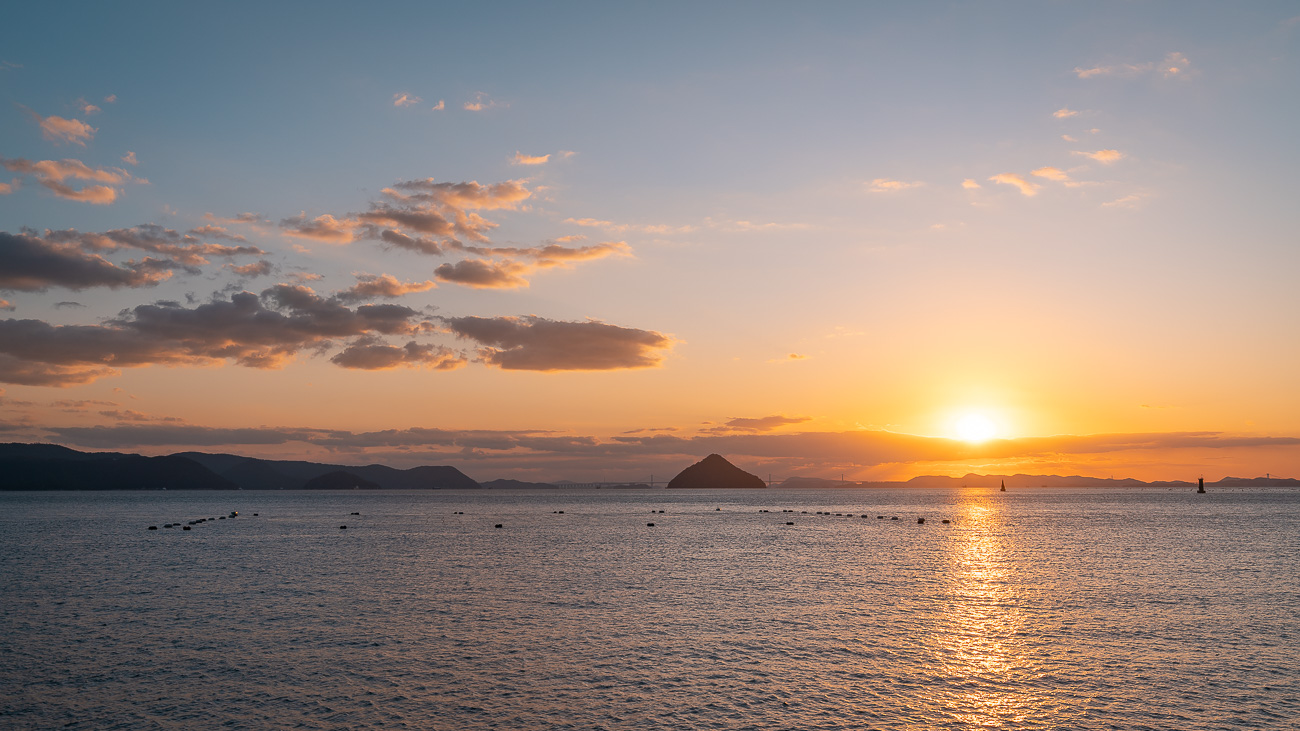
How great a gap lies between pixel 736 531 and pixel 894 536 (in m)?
25.6

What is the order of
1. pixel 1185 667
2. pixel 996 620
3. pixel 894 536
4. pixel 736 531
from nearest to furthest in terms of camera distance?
1. pixel 1185 667
2. pixel 996 620
3. pixel 894 536
4. pixel 736 531

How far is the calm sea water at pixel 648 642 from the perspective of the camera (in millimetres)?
29922

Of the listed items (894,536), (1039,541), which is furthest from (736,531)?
(1039,541)

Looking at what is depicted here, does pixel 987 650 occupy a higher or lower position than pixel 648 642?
higher

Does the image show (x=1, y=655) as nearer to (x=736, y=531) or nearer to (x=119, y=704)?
(x=119, y=704)

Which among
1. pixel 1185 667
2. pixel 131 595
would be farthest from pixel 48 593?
pixel 1185 667

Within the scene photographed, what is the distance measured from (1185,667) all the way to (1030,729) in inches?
526

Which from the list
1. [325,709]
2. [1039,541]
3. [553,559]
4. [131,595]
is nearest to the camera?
[325,709]

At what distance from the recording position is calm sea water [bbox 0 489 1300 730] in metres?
29.9

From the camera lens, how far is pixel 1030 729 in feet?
90.2

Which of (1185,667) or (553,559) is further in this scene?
(553,559)

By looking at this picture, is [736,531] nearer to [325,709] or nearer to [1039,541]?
[1039,541]

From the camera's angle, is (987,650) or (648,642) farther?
(648,642)

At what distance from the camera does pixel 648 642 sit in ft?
136
